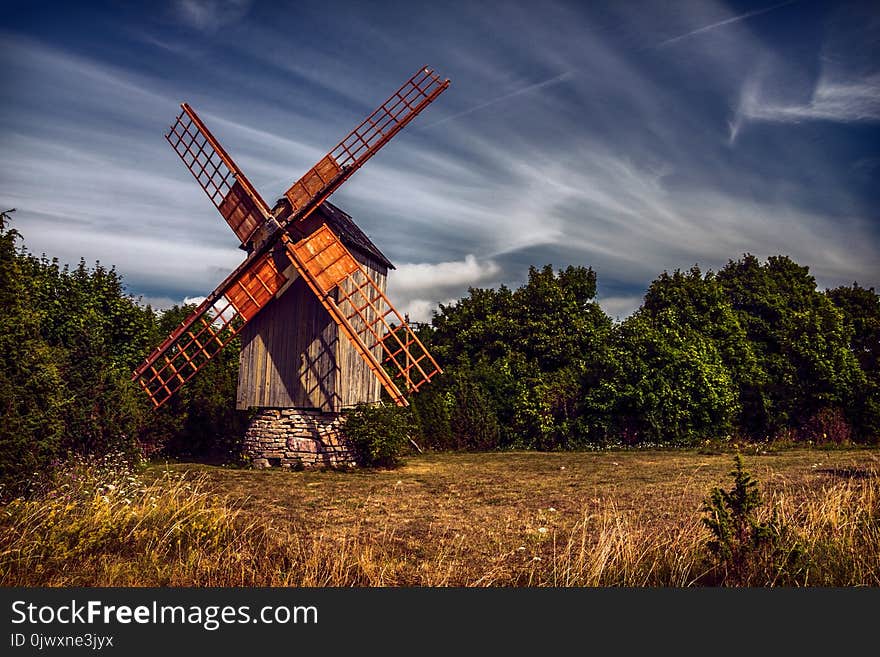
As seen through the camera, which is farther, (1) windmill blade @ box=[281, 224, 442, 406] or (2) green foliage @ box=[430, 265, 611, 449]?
(2) green foliage @ box=[430, 265, 611, 449]

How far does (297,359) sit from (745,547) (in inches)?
537

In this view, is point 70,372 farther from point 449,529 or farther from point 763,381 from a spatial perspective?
point 763,381

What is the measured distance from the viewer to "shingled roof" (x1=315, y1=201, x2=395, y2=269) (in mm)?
17562

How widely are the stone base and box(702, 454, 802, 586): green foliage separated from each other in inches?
490

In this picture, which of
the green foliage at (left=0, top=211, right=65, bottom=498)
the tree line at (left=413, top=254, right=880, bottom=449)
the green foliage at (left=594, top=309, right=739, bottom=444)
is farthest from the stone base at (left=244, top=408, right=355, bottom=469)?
the green foliage at (left=594, top=309, right=739, bottom=444)

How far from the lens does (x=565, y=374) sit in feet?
82.9

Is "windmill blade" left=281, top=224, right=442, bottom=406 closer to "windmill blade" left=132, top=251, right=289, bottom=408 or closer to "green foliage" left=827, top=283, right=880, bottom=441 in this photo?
"windmill blade" left=132, top=251, right=289, bottom=408

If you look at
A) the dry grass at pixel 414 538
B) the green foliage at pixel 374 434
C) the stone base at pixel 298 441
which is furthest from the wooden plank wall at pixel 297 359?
the dry grass at pixel 414 538

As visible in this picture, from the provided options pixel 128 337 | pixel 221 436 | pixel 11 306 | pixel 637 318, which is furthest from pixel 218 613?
pixel 637 318

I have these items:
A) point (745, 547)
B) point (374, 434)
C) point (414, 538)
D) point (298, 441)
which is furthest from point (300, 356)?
point (745, 547)

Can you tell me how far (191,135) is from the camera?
18.5m

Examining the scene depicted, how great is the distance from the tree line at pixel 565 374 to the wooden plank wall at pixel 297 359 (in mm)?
2751

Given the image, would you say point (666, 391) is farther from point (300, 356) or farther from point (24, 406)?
point (24, 406)

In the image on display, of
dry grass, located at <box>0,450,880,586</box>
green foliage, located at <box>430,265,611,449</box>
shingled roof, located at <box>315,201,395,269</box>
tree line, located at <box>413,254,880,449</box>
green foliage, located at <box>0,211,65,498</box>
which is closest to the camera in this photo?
dry grass, located at <box>0,450,880,586</box>
